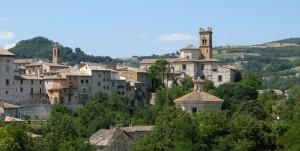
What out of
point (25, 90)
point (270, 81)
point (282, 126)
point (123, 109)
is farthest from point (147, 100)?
point (270, 81)

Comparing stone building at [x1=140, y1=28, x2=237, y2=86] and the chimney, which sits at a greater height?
stone building at [x1=140, y1=28, x2=237, y2=86]

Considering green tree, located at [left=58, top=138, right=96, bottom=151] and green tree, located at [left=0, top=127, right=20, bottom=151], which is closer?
green tree, located at [left=58, top=138, right=96, bottom=151]

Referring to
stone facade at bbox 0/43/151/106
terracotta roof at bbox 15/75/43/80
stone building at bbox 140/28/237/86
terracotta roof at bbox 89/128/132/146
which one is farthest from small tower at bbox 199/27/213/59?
terracotta roof at bbox 89/128/132/146

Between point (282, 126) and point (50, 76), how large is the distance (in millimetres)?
37543

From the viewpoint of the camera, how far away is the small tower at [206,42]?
103 m

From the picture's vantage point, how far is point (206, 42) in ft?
345

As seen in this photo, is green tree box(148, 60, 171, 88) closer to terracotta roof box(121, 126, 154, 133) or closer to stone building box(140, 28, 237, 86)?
stone building box(140, 28, 237, 86)

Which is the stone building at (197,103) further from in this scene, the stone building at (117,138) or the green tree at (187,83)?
the green tree at (187,83)

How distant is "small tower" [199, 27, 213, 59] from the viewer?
103 metres

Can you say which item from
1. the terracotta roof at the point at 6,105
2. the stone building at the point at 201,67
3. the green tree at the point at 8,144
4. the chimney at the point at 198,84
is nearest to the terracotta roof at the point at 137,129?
the chimney at the point at 198,84

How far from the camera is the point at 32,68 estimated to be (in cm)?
10175

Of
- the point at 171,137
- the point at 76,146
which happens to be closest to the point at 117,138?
the point at 76,146

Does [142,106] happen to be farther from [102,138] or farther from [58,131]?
[58,131]

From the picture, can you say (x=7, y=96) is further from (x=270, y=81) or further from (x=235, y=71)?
(x=270, y=81)
